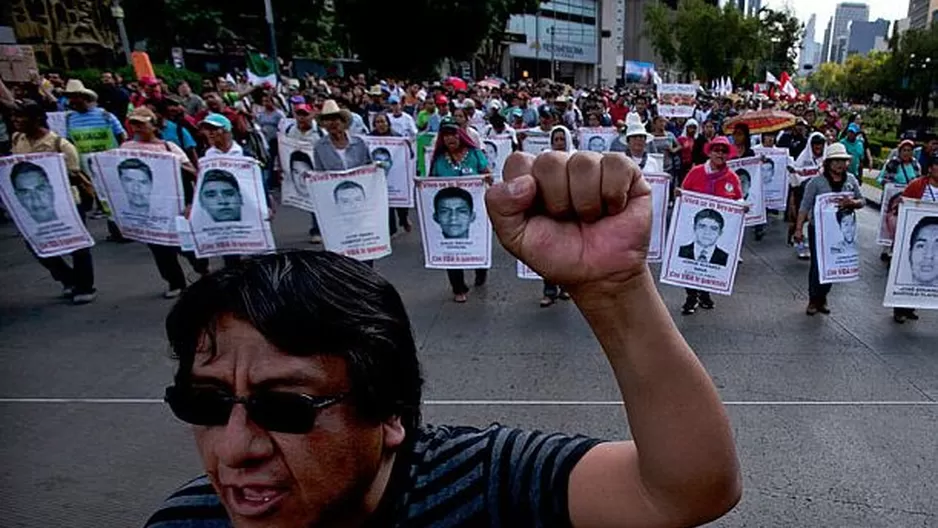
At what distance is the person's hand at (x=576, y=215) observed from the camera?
3.17 feet

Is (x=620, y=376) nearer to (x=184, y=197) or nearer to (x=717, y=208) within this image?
(x=717, y=208)

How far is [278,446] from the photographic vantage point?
1.06m

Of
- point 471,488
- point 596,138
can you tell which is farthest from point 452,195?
point 471,488

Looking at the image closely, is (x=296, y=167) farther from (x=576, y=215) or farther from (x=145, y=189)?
(x=576, y=215)

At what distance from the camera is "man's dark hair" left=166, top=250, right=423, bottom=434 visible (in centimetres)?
110

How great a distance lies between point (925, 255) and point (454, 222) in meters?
4.28

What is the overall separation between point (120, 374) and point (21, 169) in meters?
2.69

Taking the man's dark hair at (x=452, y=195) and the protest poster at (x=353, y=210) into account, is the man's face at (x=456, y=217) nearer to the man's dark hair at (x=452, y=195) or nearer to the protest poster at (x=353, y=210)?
the man's dark hair at (x=452, y=195)

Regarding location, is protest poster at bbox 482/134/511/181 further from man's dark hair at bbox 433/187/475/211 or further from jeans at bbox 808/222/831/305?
jeans at bbox 808/222/831/305

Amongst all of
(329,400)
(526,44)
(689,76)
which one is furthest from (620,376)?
(526,44)

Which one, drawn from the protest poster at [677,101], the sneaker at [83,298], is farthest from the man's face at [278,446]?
the protest poster at [677,101]

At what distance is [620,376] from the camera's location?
1062 millimetres

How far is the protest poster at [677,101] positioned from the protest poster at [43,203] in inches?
498

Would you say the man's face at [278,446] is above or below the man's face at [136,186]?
above
